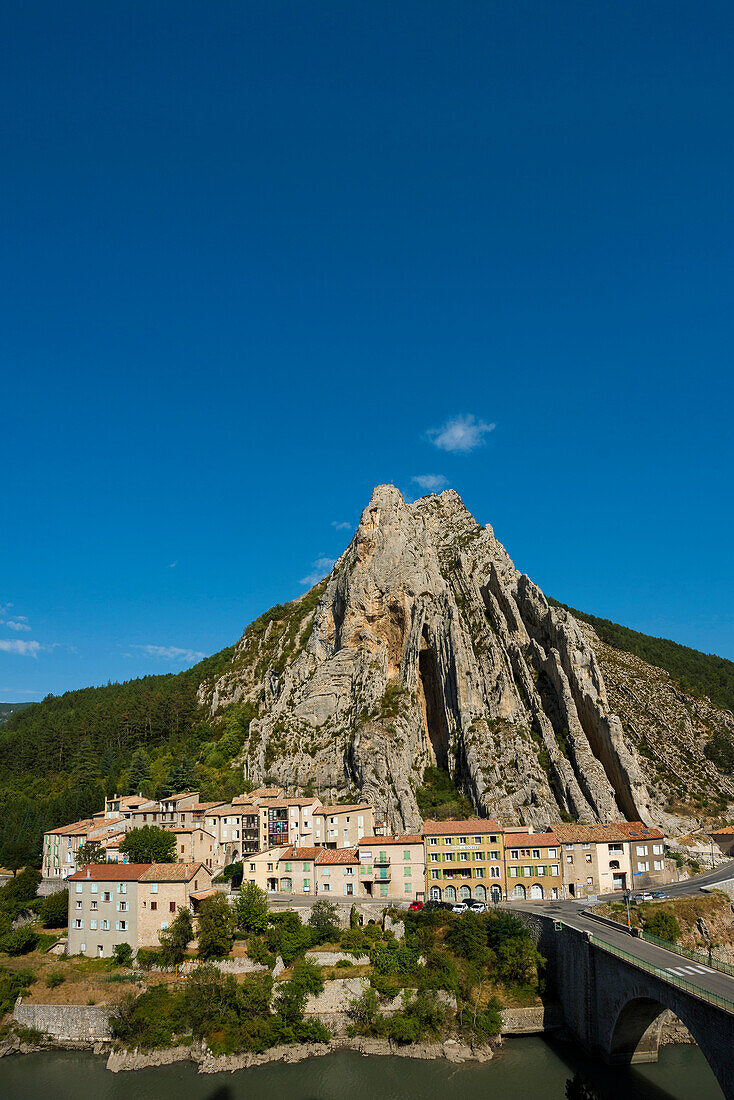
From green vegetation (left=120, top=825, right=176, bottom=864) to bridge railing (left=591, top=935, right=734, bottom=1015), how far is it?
36.9m

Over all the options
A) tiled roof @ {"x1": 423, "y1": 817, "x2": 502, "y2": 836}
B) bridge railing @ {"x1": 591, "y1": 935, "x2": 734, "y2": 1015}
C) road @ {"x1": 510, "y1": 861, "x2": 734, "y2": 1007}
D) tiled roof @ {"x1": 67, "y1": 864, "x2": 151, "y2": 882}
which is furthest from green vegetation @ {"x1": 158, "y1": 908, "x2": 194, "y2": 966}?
bridge railing @ {"x1": 591, "y1": 935, "x2": 734, "y2": 1015}

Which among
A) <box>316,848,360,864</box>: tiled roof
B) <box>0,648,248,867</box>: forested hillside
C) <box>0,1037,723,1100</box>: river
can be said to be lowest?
<box>0,1037,723,1100</box>: river

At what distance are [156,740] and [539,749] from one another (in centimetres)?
6301

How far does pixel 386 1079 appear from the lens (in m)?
38.4

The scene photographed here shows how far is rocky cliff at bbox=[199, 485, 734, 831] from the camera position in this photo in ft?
269

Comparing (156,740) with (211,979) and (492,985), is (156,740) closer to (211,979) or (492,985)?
(211,979)

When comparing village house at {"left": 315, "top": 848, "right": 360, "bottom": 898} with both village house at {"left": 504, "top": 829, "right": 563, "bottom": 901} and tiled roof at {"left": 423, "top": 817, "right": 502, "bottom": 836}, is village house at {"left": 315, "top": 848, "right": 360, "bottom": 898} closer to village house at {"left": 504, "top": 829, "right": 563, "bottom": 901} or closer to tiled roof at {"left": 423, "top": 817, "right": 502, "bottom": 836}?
tiled roof at {"left": 423, "top": 817, "right": 502, "bottom": 836}

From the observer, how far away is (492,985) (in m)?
44.7

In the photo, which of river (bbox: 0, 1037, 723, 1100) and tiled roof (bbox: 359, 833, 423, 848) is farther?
tiled roof (bbox: 359, 833, 423, 848)

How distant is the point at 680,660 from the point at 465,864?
113277mm

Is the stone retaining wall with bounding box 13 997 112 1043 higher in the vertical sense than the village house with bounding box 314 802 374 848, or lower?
lower

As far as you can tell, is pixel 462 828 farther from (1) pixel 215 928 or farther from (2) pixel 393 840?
(1) pixel 215 928

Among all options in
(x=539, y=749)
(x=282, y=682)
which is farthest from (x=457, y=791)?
(x=282, y=682)

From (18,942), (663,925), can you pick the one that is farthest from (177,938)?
(663,925)
